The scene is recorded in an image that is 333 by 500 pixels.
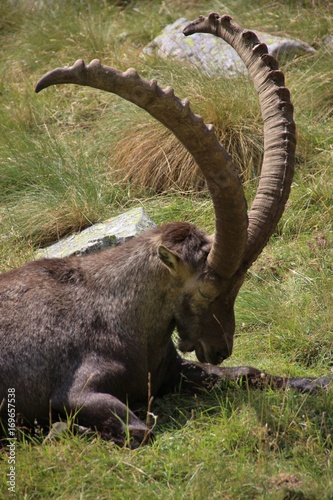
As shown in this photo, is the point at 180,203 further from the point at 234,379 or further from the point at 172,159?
the point at 234,379

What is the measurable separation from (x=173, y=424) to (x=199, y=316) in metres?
0.78

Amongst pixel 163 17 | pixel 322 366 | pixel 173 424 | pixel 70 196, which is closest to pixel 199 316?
pixel 173 424

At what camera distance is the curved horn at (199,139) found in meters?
5.30

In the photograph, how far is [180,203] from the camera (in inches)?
411

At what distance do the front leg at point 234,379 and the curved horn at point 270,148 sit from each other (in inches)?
32.4

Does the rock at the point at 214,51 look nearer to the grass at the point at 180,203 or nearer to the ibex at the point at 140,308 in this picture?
the grass at the point at 180,203

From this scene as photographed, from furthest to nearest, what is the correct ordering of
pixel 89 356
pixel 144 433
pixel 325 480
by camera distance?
pixel 89 356 → pixel 144 433 → pixel 325 480

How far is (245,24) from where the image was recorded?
14000mm

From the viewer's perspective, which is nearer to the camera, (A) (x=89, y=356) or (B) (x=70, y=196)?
(A) (x=89, y=356)

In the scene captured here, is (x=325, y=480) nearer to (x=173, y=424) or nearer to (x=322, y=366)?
(x=173, y=424)

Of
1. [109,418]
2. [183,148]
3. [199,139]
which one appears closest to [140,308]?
[109,418]

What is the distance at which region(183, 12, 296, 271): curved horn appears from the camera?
652cm

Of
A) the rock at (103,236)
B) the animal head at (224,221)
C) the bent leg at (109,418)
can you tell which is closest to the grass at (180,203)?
the bent leg at (109,418)

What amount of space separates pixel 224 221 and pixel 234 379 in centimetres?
130
